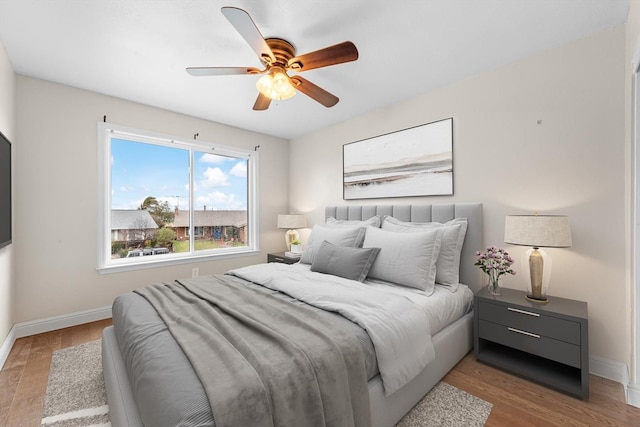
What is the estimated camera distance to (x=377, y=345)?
1.44 m

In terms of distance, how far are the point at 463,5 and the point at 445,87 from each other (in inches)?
45.2

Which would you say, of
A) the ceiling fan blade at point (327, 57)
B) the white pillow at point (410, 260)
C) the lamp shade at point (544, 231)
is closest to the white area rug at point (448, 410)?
the white pillow at point (410, 260)

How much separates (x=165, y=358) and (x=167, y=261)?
2.71 meters

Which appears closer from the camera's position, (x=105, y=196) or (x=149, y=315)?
(x=149, y=315)

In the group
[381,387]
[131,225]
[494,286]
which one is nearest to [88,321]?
[131,225]

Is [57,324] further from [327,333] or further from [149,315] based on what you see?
[327,333]

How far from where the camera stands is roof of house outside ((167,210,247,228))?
12.5 ft

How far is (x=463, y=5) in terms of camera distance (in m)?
1.76

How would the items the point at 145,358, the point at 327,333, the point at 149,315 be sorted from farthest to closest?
1. the point at 149,315
2. the point at 327,333
3. the point at 145,358

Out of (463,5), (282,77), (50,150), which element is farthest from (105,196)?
(463,5)

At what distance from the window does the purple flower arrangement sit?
3.24 meters

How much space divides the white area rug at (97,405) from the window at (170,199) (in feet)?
4.59

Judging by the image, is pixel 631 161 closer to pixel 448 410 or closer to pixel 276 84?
pixel 448 410

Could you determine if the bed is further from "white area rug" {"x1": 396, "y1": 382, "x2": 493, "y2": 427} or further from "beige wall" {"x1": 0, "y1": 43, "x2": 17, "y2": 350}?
"beige wall" {"x1": 0, "y1": 43, "x2": 17, "y2": 350}
